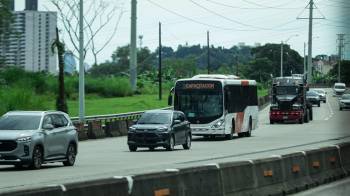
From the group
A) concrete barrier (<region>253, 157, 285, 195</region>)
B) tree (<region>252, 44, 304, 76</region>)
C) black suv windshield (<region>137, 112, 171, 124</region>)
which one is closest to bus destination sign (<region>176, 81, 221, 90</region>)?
black suv windshield (<region>137, 112, 171, 124</region>)

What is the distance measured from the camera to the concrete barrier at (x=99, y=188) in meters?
9.14

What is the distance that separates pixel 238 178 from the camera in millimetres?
14289

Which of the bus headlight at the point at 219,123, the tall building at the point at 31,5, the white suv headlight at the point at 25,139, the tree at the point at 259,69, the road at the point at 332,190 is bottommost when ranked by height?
the road at the point at 332,190

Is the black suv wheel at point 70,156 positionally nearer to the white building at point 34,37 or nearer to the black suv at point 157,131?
the black suv at point 157,131

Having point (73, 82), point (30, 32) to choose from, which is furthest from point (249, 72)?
point (73, 82)

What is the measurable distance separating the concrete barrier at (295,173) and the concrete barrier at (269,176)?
A: 0.29 meters

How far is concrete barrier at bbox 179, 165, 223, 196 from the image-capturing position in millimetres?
12039

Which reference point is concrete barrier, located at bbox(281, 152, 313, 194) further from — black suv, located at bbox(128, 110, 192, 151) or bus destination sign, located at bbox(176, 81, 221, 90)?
bus destination sign, located at bbox(176, 81, 221, 90)

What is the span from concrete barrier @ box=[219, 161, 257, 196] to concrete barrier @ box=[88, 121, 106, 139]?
3138 cm

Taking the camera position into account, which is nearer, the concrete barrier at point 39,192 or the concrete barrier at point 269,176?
the concrete barrier at point 39,192

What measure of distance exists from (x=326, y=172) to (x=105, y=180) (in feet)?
35.4

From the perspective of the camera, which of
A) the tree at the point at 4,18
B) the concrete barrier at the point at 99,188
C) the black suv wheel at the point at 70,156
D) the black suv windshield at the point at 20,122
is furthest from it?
the tree at the point at 4,18

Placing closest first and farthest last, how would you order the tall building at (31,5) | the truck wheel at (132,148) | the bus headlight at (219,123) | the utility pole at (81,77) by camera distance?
the truck wheel at (132,148), the bus headlight at (219,123), the utility pole at (81,77), the tall building at (31,5)

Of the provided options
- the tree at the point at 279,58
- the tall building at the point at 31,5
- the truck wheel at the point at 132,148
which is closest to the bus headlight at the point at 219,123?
A: the truck wheel at the point at 132,148
